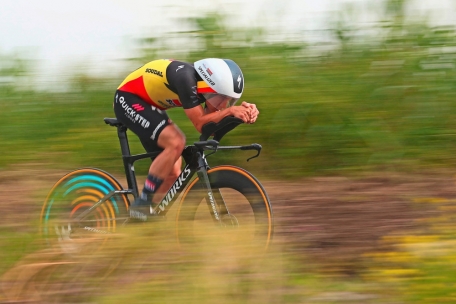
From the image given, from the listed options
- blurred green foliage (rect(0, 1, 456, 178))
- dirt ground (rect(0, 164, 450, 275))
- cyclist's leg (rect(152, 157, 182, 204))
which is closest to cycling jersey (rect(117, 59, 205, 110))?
cyclist's leg (rect(152, 157, 182, 204))

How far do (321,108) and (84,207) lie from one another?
261 cm

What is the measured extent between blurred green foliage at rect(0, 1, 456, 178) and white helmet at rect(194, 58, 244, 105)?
2315mm

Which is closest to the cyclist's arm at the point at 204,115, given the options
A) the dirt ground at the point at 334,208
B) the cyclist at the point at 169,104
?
the cyclist at the point at 169,104

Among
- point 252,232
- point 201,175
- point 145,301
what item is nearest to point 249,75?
point 201,175

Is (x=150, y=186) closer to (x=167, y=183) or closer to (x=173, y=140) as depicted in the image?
(x=167, y=183)

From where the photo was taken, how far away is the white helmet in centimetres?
495

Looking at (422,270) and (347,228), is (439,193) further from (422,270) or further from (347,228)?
(422,270)

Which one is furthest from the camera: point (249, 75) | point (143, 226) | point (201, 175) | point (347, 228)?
point (249, 75)

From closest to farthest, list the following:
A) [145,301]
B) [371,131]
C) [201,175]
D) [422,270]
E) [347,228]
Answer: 1. [145,301]
2. [422,270]
3. [201,175]
4. [347,228]
5. [371,131]


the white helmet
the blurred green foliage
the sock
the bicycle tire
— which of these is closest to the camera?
the bicycle tire

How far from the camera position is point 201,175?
5.05m

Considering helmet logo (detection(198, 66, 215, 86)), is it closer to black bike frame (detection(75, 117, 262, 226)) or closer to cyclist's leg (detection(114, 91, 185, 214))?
black bike frame (detection(75, 117, 262, 226))

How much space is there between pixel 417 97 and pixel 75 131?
344 centimetres

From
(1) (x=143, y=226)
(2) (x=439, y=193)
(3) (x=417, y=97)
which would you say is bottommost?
(2) (x=439, y=193)
